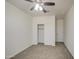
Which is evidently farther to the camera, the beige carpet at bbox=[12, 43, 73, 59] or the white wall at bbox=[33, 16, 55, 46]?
the white wall at bbox=[33, 16, 55, 46]

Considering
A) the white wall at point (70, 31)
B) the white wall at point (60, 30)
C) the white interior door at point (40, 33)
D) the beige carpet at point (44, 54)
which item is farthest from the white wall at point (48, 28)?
the white wall at point (60, 30)

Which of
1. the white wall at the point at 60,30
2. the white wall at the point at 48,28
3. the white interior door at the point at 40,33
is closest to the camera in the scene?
the white wall at the point at 48,28

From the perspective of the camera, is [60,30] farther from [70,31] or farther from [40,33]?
[70,31]

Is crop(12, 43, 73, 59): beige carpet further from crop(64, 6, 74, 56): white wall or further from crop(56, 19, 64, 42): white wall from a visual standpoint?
crop(56, 19, 64, 42): white wall

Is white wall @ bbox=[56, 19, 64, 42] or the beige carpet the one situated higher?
white wall @ bbox=[56, 19, 64, 42]

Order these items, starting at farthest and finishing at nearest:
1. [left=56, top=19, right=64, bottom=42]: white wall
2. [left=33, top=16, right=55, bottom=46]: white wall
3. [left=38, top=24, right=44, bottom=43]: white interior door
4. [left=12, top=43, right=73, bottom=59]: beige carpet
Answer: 1. [left=56, top=19, right=64, bottom=42]: white wall
2. [left=38, top=24, right=44, bottom=43]: white interior door
3. [left=33, top=16, right=55, bottom=46]: white wall
4. [left=12, top=43, right=73, bottom=59]: beige carpet

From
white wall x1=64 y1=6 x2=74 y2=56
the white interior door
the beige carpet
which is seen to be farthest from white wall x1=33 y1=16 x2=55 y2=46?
the beige carpet

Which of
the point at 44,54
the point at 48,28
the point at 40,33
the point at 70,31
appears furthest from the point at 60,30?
the point at 44,54

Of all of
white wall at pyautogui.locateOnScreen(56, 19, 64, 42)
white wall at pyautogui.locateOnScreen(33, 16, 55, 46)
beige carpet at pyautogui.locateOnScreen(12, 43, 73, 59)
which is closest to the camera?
beige carpet at pyautogui.locateOnScreen(12, 43, 73, 59)

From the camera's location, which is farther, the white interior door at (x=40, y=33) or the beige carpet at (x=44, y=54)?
the white interior door at (x=40, y=33)

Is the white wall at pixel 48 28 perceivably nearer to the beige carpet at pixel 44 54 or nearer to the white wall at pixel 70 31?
the white wall at pixel 70 31
